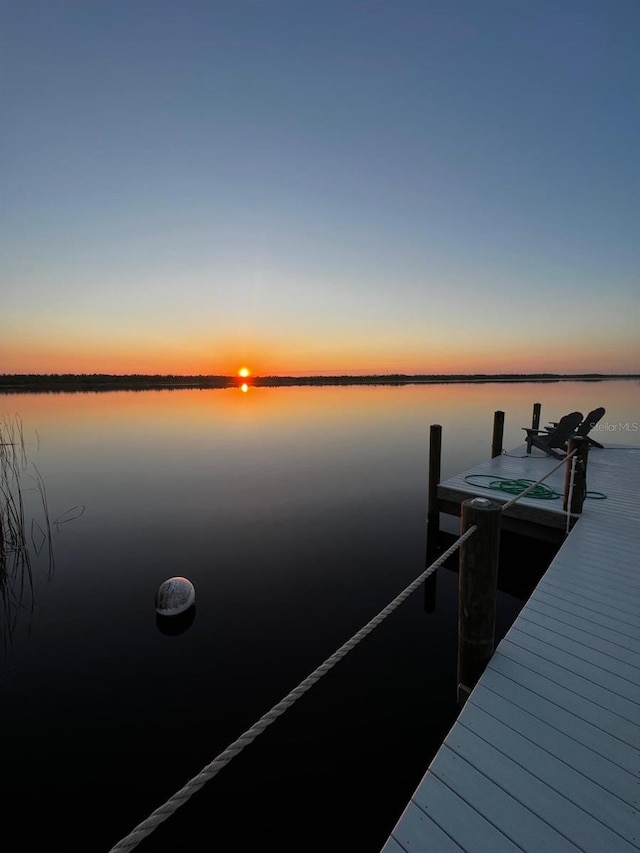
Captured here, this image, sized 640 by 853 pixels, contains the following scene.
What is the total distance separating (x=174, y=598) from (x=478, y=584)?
5007mm

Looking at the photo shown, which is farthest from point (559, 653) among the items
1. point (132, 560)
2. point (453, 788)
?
point (132, 560)

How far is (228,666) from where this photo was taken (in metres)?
5.33

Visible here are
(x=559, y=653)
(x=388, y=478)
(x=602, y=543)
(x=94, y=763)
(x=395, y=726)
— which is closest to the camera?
(x=559, y=653)

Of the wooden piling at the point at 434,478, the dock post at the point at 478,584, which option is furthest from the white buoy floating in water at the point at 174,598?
the wooden piling at the point at 434,478

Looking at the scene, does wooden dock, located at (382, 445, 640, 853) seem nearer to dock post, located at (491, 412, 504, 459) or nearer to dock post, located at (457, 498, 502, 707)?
dock post, located at (457, 498, 502, 707)

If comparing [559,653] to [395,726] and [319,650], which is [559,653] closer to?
[395,726]

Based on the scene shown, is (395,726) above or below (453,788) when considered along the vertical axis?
below

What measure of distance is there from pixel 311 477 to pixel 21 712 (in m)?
11.2

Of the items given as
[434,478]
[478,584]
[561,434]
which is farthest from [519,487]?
[478,584]

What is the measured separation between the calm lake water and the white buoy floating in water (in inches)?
11.9

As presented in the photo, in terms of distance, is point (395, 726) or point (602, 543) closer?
point (395, 726)

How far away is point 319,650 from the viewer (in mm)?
5676

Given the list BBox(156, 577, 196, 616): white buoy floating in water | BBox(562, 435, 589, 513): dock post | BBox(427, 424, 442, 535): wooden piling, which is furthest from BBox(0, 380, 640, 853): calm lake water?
BBox(562, 435, 589, 513): dock post

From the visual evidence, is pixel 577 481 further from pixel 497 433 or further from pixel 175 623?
pixel 175 623
